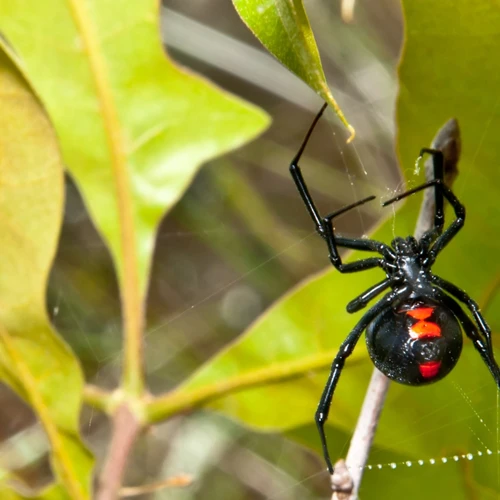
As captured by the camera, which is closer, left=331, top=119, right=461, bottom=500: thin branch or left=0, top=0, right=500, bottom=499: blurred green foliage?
left=331, top=119, right=461, bottom=500: thin branch

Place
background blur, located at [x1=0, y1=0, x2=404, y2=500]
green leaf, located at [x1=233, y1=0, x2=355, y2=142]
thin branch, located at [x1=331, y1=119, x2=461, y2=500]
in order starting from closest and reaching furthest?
green leaf, located at [x1=233, y1=0, x2=355, y2=142]
thin branch, located at [x1=331, y1=119, x2=461, y2=500]
background blur, located at [x1=0, y1=0, x2=404, y2=500]

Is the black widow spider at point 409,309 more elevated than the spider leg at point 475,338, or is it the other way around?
the black widow spider at point 409,309

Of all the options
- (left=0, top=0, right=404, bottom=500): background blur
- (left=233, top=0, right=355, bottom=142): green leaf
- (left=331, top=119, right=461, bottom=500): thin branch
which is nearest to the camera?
(left=233, top=0, right=355, bottom=142): green leaf

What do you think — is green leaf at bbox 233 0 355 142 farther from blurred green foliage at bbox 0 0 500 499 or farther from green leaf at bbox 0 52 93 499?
green leaf at bbox 0 52 93 499

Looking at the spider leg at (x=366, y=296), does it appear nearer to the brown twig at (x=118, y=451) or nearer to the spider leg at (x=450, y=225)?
the spider leg at (x=450, y=225)

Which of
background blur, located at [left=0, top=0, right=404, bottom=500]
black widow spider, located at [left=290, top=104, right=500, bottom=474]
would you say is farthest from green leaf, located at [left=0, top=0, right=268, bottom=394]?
background blur, located at [left=0, top=0, right=404, bottom=500]

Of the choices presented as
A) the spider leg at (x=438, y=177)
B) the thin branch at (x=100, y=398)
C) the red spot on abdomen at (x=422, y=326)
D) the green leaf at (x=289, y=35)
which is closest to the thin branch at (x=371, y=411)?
the spider leg at (x=438, y=177)

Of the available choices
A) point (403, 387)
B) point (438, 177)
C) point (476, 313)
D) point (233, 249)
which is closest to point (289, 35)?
point (438, 177)
